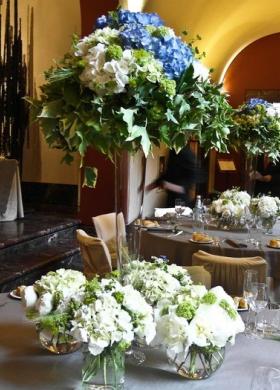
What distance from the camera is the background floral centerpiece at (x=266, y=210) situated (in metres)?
3.83

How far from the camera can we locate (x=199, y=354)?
4.32 ft

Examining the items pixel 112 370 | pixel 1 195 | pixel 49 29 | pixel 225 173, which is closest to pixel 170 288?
pixel 112 370

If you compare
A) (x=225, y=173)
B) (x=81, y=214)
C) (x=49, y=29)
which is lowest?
(x=81, y=214)

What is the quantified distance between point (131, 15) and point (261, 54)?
8809mm

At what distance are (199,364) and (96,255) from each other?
229cm

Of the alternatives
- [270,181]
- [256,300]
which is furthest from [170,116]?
[270,181]

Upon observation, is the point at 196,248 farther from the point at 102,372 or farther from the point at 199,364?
the point at 102,372

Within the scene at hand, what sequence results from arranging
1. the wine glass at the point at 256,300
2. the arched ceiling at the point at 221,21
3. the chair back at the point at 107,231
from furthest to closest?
the arched ceiling at the point at 221,21 < the chair back at the point at 107,231 < the wine glass at the point at 256,300

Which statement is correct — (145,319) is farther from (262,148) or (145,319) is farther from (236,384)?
(262,148)

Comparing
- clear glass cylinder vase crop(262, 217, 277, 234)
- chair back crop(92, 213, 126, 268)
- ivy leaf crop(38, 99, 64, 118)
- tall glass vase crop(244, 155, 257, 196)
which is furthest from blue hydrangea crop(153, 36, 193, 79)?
tall glass vase crop(244, 155, 257, 196)

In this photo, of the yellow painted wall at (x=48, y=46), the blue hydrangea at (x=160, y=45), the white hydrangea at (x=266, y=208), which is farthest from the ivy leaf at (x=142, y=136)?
the yellow painted wall at (x=48, y=46)

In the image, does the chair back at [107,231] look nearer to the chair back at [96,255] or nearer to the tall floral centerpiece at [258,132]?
the chair back at [96,255]

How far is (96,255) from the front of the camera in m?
3.59

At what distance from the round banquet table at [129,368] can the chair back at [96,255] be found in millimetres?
1878
